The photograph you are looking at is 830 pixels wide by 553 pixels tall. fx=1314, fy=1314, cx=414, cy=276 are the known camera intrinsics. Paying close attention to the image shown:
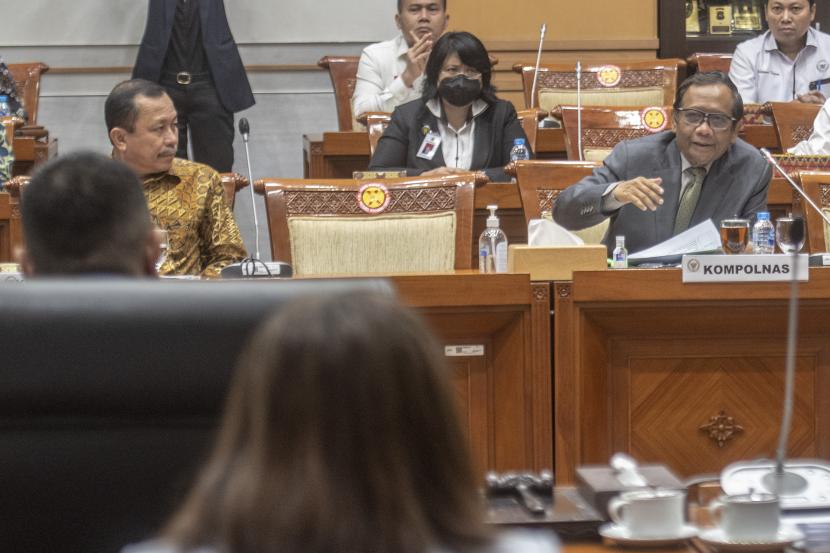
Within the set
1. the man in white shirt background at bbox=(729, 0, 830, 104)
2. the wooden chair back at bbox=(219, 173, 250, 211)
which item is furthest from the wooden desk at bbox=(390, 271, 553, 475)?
the man in white shirt background at bbox=(729, 0, 830, 104)

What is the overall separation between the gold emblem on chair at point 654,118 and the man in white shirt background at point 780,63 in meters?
1.68

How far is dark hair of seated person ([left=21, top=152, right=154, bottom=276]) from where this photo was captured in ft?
4.72

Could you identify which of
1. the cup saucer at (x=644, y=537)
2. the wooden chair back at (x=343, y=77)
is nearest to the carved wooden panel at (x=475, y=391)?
the cup saucer at (x=644, y=537)

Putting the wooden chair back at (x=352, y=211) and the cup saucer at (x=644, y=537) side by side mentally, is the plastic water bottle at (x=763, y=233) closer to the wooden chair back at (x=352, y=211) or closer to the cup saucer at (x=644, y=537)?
the wooden chair back at (x=352, y=211)

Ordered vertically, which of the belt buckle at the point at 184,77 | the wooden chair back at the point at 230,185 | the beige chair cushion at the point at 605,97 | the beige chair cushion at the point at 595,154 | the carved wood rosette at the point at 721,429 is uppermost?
the belt buckle at the point at 184,77

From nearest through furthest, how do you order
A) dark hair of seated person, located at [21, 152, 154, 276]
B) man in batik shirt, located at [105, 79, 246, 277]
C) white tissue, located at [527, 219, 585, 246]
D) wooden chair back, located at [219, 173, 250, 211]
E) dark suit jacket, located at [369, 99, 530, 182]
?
dark hair of seated person, located at [21, 152, 154, 276] → white tissue, located at [527, 219, 585, 246] → man in batik shirt, located at [105, 79, 246, 277] → wooden chair back, located at [219, 173, 250, 211] → dark suit jacket, located at [369, 99, 530, 182]

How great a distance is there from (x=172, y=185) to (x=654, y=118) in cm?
180

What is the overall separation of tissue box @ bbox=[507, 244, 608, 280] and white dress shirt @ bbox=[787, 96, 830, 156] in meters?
2.54

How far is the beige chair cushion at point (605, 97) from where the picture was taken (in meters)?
5.77

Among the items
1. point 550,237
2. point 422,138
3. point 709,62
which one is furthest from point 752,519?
point 709,62

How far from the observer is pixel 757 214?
342cm

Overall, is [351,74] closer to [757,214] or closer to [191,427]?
[757,214]

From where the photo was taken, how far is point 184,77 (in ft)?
19.2

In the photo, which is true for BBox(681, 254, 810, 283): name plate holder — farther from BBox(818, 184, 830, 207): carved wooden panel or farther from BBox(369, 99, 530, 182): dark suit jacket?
BBox(369, 99, 530, 182): dark suit jacket
